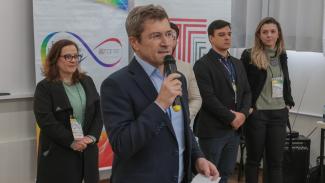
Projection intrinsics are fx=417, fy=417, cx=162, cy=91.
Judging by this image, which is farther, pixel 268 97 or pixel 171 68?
pixel 268 97

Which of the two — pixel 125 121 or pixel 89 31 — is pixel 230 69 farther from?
pixel 125 121

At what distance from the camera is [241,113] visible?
3.14 m

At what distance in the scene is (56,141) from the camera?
2.81 meters

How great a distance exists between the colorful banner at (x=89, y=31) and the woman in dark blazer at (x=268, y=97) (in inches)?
51.1

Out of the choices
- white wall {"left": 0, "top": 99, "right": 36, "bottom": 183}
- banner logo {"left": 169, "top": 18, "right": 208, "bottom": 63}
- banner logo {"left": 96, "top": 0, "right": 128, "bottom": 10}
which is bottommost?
white wall {"left": 0, "top": 99, "right": 36, "bottom": 183}

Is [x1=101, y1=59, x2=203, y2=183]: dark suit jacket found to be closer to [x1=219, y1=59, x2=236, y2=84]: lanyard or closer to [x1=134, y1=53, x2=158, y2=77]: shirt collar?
[x1=134, y1=53, x2=158, y2=77]: shirt collar

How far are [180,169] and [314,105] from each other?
327 centimetres

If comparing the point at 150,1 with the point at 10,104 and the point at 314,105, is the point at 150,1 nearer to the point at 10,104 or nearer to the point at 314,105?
the point at 10,104

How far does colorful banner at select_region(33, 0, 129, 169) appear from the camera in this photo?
3646 millimetres

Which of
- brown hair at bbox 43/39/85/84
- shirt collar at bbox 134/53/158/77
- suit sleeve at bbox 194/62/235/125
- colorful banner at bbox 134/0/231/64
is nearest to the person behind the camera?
shirt collar at bbox 134/53/158/77

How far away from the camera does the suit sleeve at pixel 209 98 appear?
Answer: 3.05 metres

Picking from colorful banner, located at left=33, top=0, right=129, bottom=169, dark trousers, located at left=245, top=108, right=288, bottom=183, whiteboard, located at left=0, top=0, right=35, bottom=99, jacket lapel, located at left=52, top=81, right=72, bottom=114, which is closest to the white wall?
whiteboard, located at left=0, top=0, right=35, bottom=99

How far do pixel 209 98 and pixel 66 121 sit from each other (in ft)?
3.41

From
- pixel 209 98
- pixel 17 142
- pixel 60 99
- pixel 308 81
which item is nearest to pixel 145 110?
pixel 60 99
